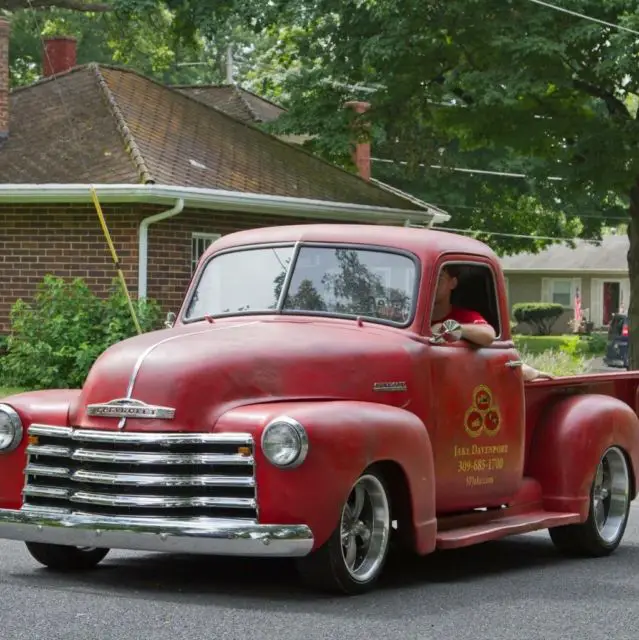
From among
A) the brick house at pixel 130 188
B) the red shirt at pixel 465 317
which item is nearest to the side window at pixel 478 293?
the red shirt at pixel 465 317

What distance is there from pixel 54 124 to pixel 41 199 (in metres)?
2.49

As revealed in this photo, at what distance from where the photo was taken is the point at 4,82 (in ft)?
85.0

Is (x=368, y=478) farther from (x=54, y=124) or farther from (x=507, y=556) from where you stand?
(x=54, y=124)

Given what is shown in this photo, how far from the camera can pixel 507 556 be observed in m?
10.5

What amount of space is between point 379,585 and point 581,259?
62932 millimetres

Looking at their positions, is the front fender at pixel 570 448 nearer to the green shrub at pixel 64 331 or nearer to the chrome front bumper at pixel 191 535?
the chrome front bumper at pixel 191 535

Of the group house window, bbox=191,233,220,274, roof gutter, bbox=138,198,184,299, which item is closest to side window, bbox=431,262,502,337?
roof gutter, bbox=138,198,184,299

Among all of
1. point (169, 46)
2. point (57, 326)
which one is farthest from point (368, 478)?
point (169, 46)

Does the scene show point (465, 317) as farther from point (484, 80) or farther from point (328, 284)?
point (484, 80)

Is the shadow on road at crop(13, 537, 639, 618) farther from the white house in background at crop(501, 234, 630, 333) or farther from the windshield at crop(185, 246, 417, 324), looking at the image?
the white house in background at crop(501, 234, 630, 333)

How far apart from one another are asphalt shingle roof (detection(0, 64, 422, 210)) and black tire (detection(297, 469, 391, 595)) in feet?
50.0

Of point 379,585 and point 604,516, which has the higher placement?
point 604,516

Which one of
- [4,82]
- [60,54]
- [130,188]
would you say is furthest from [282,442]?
[60,54]

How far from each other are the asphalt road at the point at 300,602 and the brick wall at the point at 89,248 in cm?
1405
